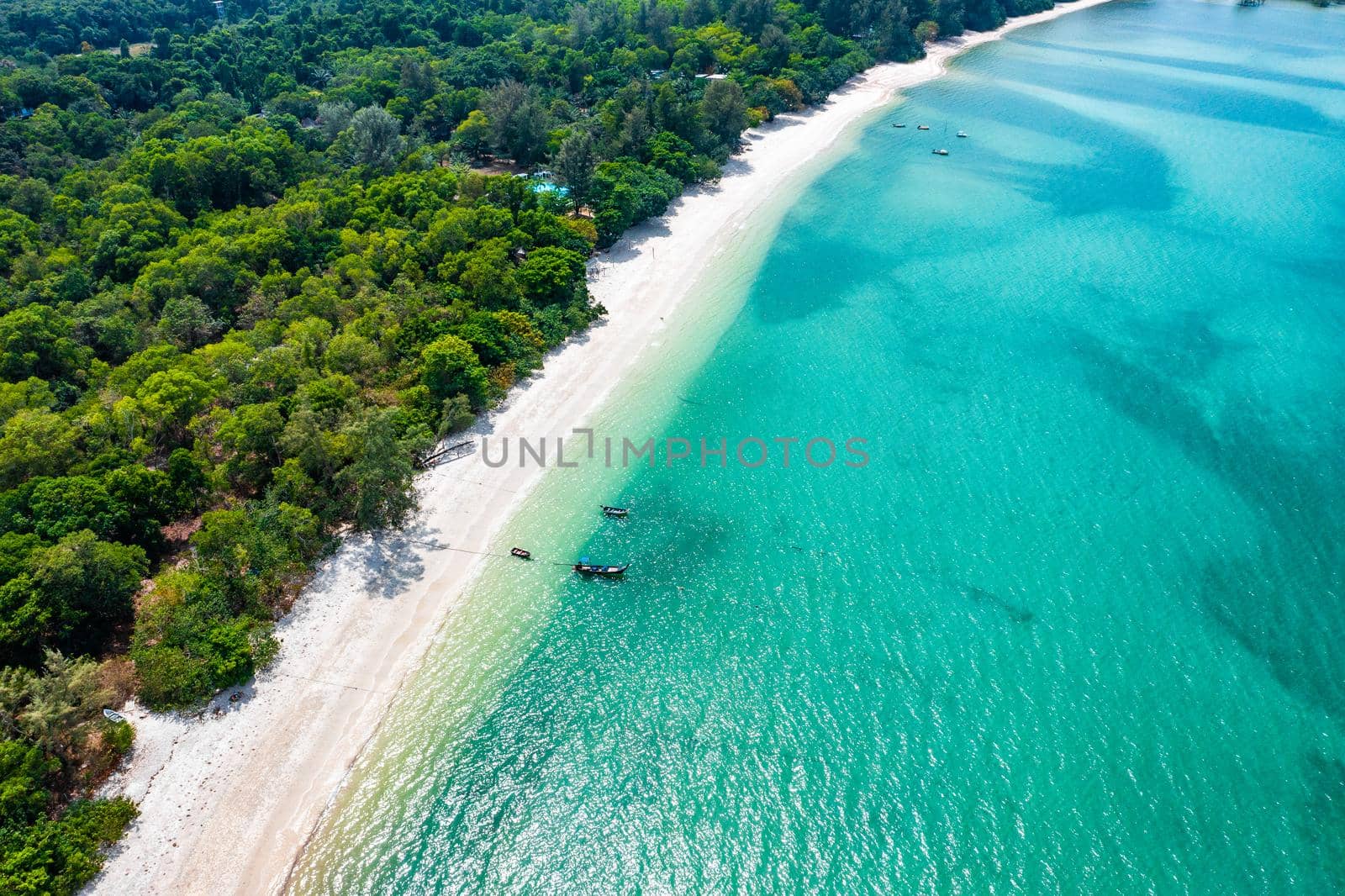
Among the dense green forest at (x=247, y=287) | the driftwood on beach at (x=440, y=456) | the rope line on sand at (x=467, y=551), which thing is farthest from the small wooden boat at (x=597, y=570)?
the driftwood on beach at (x=440, y=456)

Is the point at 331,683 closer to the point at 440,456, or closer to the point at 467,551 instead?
the point at 467,551

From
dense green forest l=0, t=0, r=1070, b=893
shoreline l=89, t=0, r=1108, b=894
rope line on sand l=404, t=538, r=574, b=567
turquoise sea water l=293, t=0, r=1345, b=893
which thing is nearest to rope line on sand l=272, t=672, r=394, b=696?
shoreline l=89, t=0, r=1108, b=894

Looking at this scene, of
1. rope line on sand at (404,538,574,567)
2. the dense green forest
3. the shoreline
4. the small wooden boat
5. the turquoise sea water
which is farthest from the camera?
rope line on sand at (404,538,574,567)

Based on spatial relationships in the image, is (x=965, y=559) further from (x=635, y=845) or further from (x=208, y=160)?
(x=208, y=160)

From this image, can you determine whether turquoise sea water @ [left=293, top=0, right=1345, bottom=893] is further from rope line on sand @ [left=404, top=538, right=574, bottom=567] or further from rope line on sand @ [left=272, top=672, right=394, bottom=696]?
rope line on sand @ [left=272, top=672, right=394, bottom=696]

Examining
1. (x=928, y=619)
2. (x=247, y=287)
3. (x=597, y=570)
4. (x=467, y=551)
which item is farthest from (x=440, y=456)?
(x=928, y=619)
